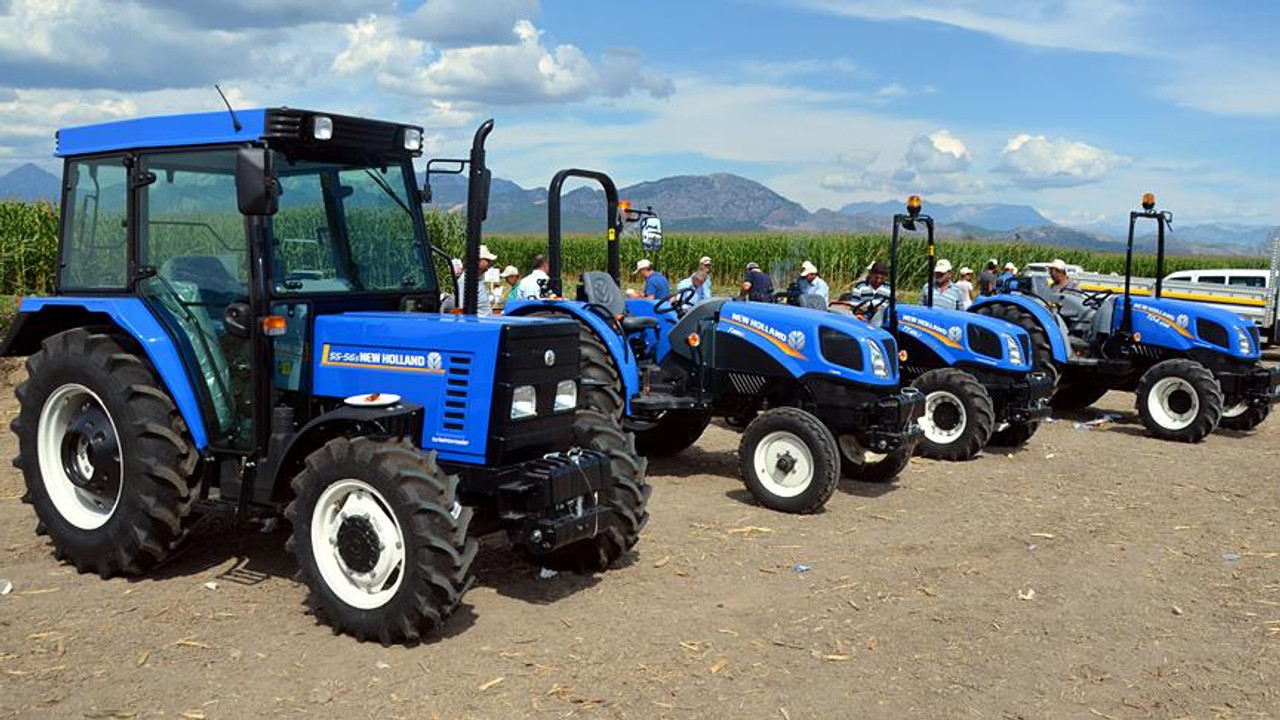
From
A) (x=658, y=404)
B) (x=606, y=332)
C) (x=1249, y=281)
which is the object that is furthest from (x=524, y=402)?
(x=1249, y=281)

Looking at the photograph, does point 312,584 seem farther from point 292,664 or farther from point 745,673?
point 745,673

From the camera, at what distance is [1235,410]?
11688 millimetres

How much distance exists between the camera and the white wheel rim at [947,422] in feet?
31.7

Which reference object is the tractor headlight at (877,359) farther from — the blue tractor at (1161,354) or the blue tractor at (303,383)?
the blue tractor at (1161,354)

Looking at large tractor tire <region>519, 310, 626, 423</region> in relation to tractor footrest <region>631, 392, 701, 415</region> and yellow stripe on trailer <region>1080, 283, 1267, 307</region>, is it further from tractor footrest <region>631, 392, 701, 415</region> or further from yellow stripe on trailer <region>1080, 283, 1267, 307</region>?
yellow stripe on trailer <region>1080, 283, 1267, 307</region>

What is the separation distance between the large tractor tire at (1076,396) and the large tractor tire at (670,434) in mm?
5251

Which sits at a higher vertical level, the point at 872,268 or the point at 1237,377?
the point at 872,268

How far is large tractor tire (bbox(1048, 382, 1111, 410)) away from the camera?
12.7 m

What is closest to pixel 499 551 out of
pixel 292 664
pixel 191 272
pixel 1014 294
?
pixel 292 664

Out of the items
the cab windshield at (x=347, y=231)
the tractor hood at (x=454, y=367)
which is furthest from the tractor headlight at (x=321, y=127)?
the tractor hood at (x=454, y=367)

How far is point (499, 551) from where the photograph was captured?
248 inches

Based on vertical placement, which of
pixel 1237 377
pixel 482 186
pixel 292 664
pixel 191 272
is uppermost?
pixel 482 186

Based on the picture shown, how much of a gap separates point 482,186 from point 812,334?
323cm

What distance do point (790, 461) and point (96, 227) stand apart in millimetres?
4476
